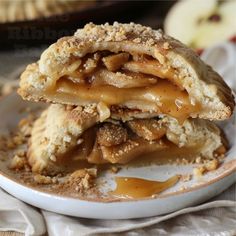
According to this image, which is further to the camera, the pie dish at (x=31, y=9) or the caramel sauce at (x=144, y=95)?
the pie dish at (x=31, y=9)

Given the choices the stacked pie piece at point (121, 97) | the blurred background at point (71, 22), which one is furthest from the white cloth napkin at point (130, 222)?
the blurred background at point (71, 22)

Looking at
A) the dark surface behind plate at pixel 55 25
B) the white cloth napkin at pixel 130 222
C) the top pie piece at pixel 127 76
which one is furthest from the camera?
the dark surface behind plate at pixel 55 25

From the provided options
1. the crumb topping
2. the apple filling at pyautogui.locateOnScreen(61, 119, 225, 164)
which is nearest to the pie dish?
the crumb topping

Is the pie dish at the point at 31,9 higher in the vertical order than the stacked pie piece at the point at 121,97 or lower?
lower

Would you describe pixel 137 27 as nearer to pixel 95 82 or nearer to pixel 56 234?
pixel 95 82

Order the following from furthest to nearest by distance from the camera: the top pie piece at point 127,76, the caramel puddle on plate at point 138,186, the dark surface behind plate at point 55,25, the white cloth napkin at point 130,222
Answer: the dark surface behind plate at point 55,25 → the top pie piece at point 127,76 → the caramel puddle on plate at point 138,186 → the white cloth napkin at point 130,222

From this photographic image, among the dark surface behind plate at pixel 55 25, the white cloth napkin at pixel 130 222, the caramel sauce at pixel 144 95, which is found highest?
the caramel sauce at pixel 144 95

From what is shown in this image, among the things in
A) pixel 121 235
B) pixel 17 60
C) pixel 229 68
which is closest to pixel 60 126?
pixel 121 235

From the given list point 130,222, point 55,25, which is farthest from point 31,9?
point 130,222

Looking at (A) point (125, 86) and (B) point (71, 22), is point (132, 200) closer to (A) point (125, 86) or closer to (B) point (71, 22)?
(A) point (125, 86)

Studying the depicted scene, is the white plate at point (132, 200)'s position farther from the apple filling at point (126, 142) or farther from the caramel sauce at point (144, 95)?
the caramel sauce at point (144, 95)
